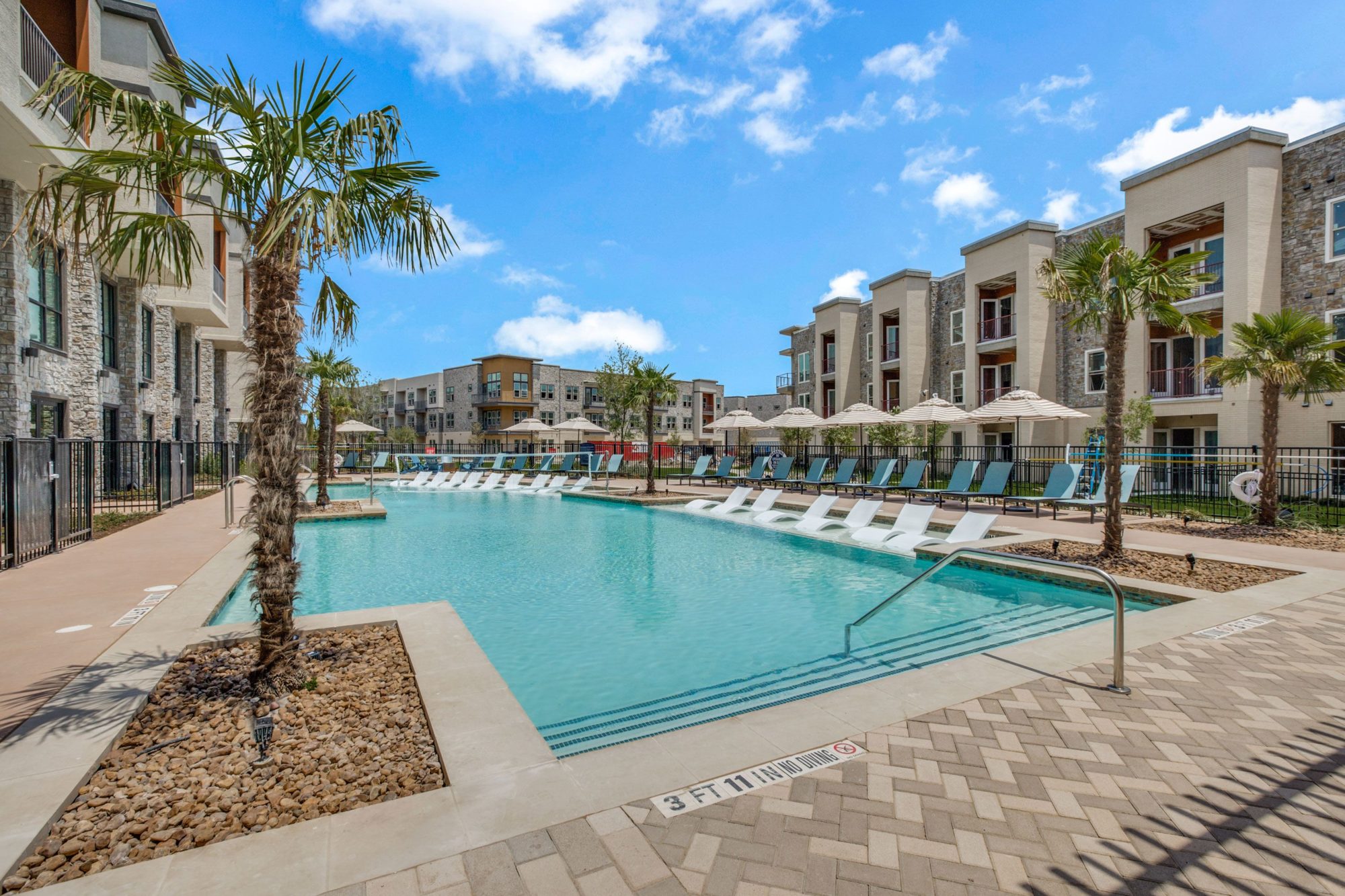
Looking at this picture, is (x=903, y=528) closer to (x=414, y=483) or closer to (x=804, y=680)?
(x=804, y=680)

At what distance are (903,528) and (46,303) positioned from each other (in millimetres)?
16696

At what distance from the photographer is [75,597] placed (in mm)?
5969

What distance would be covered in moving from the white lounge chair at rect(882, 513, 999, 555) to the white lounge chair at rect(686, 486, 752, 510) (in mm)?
4988

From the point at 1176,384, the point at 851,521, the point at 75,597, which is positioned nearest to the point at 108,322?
the point at 75,597

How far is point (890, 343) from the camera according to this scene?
105 feet

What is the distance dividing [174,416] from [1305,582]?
2574 cm

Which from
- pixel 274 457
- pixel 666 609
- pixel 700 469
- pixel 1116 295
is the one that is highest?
pixel 1116 295

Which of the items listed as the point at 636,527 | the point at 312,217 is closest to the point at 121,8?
the point at 636,527

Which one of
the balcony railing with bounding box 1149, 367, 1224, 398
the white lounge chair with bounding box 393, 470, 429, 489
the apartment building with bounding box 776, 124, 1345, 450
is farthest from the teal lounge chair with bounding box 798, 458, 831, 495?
the white lounge chair with bounding box 393, 470, 429, 489

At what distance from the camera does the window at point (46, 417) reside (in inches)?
479

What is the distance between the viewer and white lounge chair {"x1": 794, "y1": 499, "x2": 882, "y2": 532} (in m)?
11.6

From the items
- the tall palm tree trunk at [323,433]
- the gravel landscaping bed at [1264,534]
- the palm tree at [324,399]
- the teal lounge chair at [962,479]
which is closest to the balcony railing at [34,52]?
the palm tree at [324,399]

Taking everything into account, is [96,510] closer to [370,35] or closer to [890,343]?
[370,35]

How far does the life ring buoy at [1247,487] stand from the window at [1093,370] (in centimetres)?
1131
